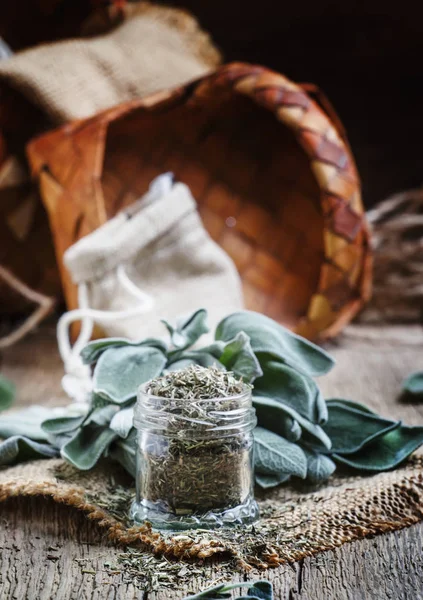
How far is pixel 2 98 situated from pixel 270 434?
2.86 feet

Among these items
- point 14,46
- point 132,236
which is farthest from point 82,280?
point 14,46

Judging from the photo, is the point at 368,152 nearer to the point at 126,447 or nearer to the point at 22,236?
the point at 22,236

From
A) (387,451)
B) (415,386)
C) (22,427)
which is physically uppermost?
(22,427)

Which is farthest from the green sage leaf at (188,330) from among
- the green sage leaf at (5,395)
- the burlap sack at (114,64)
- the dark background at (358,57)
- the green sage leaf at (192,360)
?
the dark background at (358,57)

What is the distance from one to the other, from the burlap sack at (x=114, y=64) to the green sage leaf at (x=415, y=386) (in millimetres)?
693

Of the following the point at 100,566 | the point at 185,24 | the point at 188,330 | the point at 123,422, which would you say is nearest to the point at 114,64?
the point at 185,24

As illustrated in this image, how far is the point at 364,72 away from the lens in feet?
5.23

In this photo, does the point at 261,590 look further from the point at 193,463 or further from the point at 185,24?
the point at 185,24

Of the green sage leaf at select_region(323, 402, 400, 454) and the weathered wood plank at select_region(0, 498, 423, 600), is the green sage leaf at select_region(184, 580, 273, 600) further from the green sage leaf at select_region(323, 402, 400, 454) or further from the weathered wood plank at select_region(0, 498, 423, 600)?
the green sage leaf at select_region(323, 402, 400, 454)

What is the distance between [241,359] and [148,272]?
1.39 ft

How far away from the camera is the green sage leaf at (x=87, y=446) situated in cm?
67

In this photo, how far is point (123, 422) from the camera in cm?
66

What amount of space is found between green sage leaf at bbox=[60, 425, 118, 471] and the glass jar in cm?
8

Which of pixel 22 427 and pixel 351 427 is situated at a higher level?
pixel 22 427
